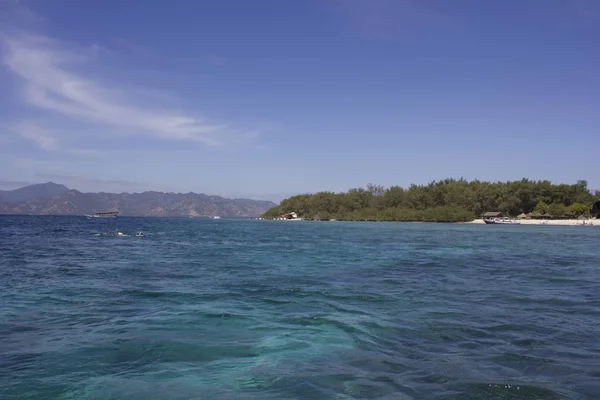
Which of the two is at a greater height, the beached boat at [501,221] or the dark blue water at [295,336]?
the beached boat at [501,221]

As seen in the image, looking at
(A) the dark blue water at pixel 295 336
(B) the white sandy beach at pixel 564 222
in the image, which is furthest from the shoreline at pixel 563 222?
(A) the dark blue water at pixel 295 336

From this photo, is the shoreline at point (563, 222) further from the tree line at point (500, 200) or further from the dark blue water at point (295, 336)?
the dark blue water at point (295, 336)

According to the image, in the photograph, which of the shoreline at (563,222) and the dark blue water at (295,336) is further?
the shoreline at (563,222)

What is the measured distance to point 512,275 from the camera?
2128 centimetres

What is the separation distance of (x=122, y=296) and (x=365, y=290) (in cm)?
850

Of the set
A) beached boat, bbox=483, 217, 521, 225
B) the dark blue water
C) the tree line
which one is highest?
the tree line

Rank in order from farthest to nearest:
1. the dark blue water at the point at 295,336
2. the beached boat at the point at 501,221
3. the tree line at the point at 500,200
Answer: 1. the tree line at the point at 500,200
2. the beached boat at the point at 501,221
3. the dark blue water at the point at 295,336

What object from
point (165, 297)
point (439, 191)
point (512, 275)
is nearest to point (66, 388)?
point (165, 297)

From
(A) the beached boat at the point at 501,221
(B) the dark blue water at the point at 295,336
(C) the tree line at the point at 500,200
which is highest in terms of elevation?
(C) the tree line at the point at 500,200

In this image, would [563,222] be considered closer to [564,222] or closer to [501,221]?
[564,222]

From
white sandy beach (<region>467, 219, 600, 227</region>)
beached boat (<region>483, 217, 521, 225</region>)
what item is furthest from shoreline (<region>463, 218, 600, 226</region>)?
beached boat (<region>483, 217, 521, 225</region>)

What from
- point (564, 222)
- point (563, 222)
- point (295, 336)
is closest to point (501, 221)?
point (563, 222)

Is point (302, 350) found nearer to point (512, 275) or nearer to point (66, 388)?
point (66, 388)

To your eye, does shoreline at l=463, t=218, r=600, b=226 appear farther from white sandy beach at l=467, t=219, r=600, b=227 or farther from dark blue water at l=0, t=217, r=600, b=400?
dark blue water at l=0, t=217, r=600, b=400
